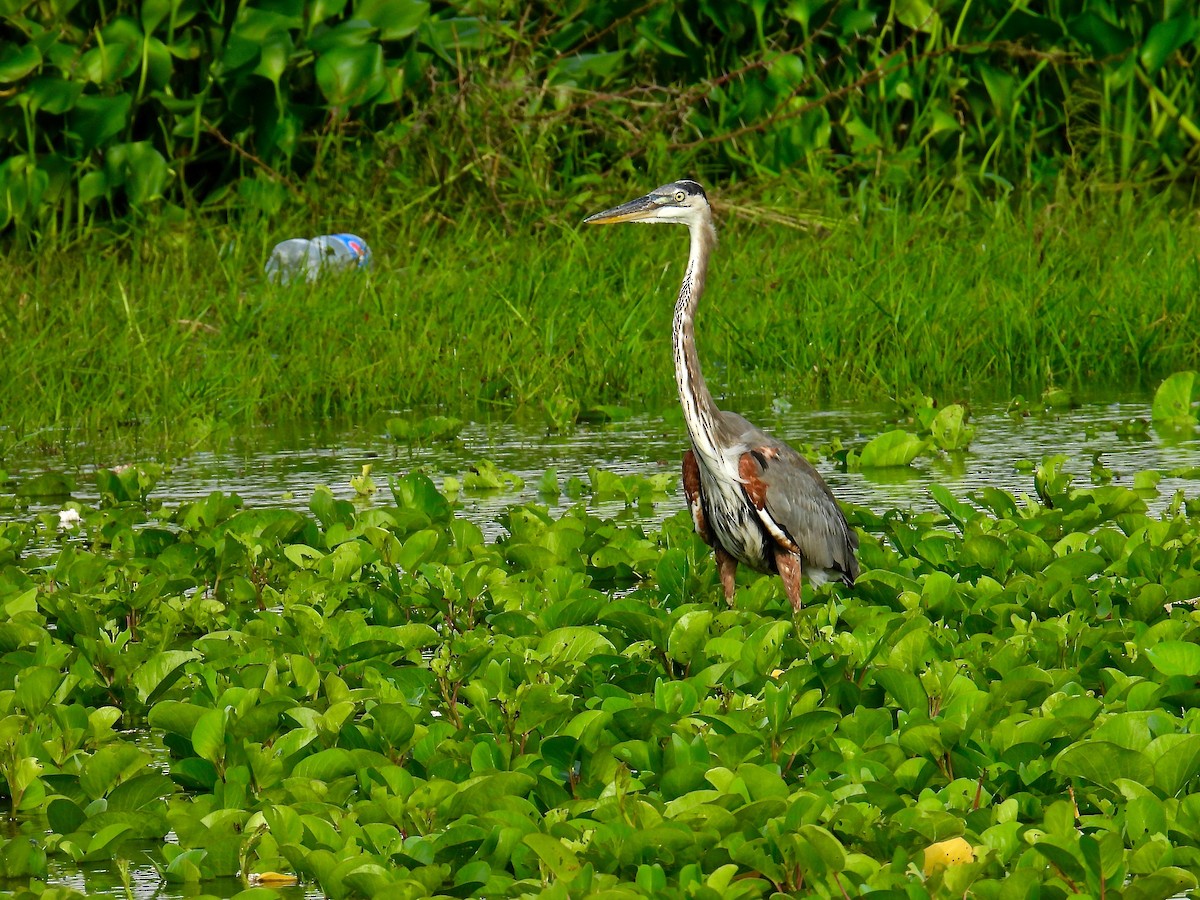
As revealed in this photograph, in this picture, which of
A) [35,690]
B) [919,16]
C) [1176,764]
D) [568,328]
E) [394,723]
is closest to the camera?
[1176,764]

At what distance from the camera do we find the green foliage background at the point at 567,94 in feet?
31.7

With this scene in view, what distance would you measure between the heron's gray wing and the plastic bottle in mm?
4239

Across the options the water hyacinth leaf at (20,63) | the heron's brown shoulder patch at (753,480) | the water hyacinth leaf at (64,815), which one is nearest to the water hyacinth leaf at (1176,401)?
the heron's brown shoulder patch at (753,480)

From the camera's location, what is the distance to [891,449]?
6.46 metres

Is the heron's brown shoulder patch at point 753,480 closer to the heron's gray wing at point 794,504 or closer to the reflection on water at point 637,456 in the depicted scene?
the heron's gray wing at point 794,504

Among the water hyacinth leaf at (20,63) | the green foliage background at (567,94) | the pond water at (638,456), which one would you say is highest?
the water hyacinth leaf at (20,63)

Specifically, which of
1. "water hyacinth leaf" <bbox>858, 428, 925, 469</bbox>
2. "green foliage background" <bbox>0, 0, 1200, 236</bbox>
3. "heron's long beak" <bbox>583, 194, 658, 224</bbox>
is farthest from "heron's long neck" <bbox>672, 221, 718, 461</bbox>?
"green foliage background" <bbox>0, 0, 1200, 236</bbox>

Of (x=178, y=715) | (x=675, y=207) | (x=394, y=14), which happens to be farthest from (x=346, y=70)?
(x=178, y=715)

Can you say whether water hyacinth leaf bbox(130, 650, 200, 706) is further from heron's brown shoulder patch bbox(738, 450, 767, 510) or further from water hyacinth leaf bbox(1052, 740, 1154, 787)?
water hyacinth leaf bbox(1052, 740, 1154, 787)

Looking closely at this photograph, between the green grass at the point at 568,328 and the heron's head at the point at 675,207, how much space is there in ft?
6.44

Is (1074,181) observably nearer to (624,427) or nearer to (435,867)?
(624,427)

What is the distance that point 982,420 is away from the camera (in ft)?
24.0

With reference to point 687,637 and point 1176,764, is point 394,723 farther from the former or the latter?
point 1176,764

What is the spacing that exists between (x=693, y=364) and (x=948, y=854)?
6.84ft
